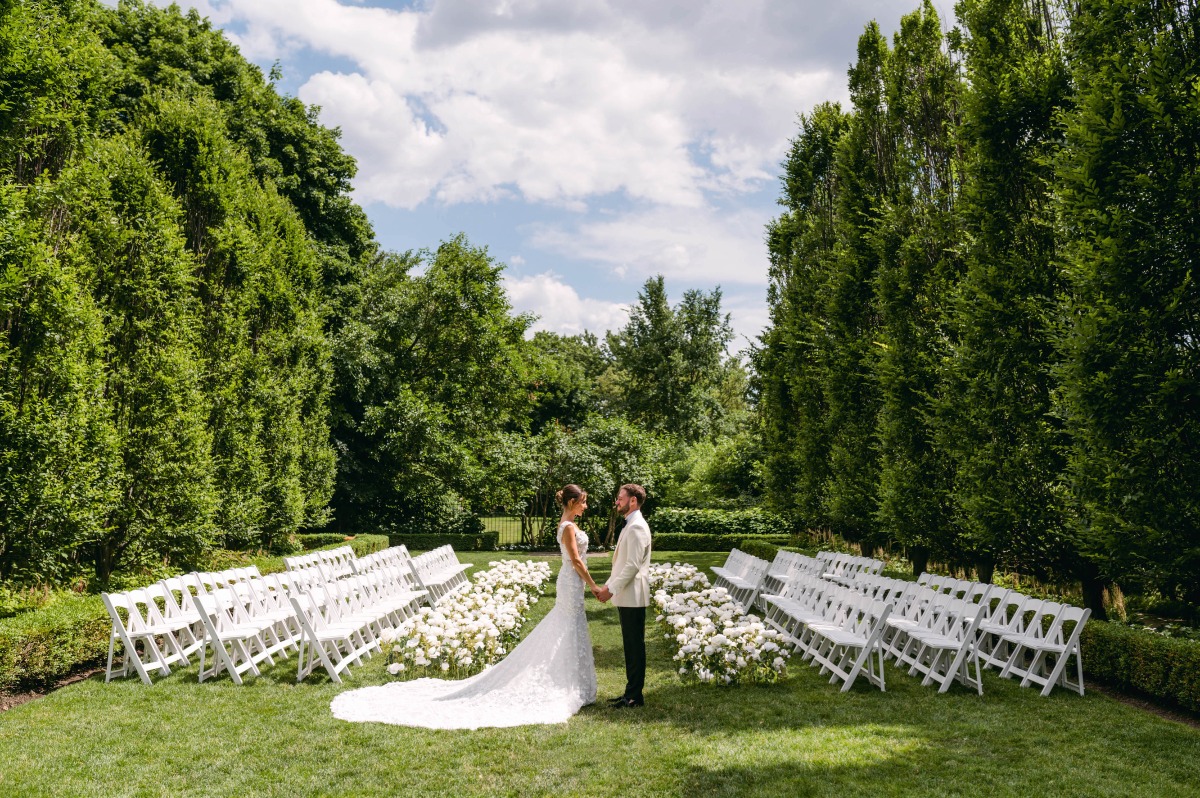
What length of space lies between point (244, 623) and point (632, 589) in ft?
14.5

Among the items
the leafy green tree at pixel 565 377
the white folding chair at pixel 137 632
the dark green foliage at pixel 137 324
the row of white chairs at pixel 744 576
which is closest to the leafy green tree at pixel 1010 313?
the row of white chairs at pixel 744 576

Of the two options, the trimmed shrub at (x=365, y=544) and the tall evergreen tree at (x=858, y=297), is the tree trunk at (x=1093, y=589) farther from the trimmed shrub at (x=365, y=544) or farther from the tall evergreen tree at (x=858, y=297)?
the trimmed shrub at (x=365, y=544)

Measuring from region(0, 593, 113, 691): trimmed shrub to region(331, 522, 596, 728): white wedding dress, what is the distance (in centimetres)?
296

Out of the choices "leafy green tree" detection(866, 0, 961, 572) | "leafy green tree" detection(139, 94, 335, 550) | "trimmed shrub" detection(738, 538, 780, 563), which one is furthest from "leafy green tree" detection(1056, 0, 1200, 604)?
"leafy green tree" detection(139, 94, 335, 550)

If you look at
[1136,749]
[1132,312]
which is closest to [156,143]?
[1132,312]

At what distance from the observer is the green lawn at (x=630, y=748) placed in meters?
5.12

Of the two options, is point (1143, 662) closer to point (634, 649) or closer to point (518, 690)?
point (634, 649)

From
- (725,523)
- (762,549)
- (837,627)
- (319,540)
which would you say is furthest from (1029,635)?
(725,523)

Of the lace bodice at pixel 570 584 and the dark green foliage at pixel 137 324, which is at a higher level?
the dark green foliage at pixel 137 324

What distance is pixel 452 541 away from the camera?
2709 centimetres

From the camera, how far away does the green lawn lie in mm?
5121

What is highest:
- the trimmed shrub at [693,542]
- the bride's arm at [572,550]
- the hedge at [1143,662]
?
the bride's arm at [572,550]

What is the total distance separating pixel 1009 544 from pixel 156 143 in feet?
50.8

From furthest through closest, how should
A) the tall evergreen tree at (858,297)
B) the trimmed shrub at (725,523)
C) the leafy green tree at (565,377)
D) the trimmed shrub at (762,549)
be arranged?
the leafy green tree at (565,377), the trimmed shrub at (725,523), the trimmed shrub at (762,549), the tall evergreen tree at (858,297)
